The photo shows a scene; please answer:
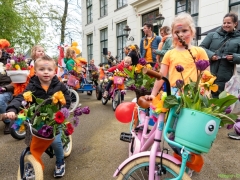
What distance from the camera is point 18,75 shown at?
3.29 m

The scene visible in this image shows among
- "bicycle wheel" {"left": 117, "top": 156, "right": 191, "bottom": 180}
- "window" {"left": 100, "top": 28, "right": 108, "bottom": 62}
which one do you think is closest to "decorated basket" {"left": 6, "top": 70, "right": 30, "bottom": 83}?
"bicycle wheel" {"left": 117, "top": 156, "right": 191, "bottom": 180}

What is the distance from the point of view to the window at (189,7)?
7992 mm

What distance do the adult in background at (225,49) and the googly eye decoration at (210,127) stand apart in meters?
2.15

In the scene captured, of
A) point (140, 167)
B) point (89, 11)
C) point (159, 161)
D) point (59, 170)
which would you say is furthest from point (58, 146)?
point (89, 11)

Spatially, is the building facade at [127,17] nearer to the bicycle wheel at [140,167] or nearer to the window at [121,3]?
the window at [121,3]

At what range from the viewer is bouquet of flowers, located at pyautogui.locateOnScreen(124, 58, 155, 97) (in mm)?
2549

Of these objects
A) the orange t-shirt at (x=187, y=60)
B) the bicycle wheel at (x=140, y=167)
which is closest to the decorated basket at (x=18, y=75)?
the orange t-shirt at (x=187, y=60)

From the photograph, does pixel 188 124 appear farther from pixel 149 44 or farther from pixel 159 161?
pixel 149 44

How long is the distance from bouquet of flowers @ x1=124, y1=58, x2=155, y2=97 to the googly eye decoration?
139 centimetres

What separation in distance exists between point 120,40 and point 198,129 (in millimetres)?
12005

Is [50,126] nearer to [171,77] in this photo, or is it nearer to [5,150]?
[171,77]

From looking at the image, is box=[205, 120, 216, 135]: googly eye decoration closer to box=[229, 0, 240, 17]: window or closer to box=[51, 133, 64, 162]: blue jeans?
box=[51, 133, 64, 162]: blue jeans

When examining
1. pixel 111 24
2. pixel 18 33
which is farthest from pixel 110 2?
pixel 18 33

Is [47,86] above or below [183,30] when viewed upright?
below
